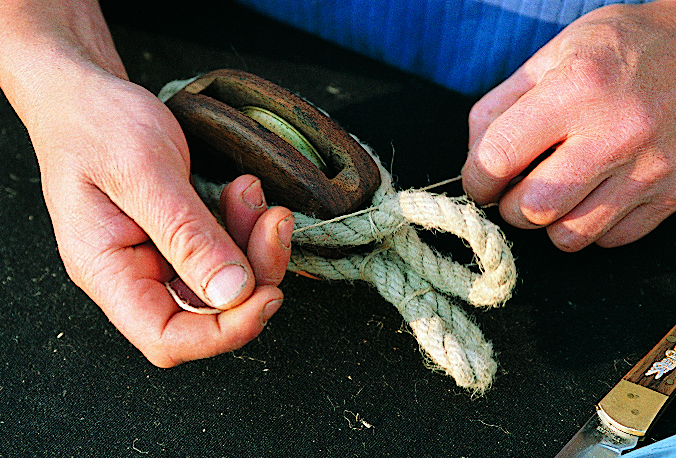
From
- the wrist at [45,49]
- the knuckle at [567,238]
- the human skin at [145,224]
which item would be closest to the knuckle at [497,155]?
the knuckle at [567,238]

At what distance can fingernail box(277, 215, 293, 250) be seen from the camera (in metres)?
0.66

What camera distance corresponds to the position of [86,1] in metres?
0.94

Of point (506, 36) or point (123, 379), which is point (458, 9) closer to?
point (506, 36)

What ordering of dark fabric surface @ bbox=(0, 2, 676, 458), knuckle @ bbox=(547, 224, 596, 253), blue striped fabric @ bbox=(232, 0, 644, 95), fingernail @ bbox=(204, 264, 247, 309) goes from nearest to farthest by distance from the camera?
1. fingernail @ bbox=(204, 264, 247, 309)
2. dark fabric surface @ bbox=(0, 2, 676, 458)
3. knuckle @ bbox=(547, 224, 596, 253)
4. blue striped fabric @ bbox=(232, 0, 644, 95)

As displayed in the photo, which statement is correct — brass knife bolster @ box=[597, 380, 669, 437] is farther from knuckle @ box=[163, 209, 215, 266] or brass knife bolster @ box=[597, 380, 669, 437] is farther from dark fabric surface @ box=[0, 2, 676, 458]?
knuckle @ box=[163, 209, 215, 266]

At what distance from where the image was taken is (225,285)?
2.04ft

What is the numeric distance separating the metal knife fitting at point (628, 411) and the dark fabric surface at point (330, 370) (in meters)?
0.04

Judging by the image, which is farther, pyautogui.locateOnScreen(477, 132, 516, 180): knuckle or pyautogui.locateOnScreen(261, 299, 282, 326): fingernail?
pyautogui.locateOnScreen(477, 132, 516, 180): knuckle

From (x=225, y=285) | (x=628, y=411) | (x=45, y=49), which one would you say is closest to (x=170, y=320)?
(x=225, y=285)

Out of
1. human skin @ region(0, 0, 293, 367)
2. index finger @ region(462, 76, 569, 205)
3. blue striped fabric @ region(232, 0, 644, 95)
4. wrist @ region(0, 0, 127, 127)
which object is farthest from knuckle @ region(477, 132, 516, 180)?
wrist @ region(0, 0, 127, 127)

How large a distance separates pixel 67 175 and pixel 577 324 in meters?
0.70

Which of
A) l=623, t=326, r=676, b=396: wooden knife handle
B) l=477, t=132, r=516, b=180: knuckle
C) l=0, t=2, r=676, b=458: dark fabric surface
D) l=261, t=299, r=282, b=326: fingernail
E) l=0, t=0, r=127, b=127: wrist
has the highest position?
l=0, t=0, r=127, b=127: wrist

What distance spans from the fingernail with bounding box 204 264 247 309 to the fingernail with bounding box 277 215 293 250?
0.06 m

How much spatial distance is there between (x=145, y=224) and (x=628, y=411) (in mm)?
599
